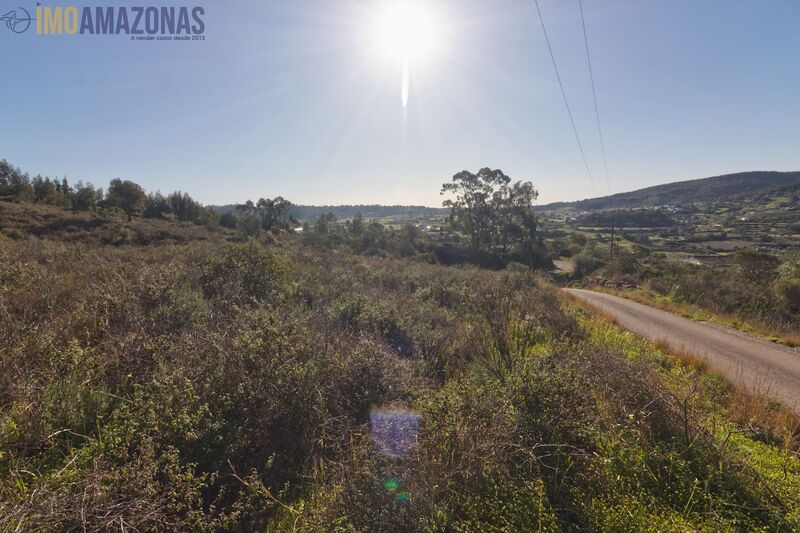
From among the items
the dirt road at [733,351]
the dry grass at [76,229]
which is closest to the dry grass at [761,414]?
the dirt road at [733,351]

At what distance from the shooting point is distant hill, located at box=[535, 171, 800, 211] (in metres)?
159

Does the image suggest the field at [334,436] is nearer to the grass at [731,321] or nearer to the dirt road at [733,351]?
the dirt road at [733,351]

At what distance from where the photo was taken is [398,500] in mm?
2738

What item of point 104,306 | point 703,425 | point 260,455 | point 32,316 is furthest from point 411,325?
point 32,316

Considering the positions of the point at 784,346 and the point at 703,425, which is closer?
the point at 703,425

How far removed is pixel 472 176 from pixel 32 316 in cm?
4152

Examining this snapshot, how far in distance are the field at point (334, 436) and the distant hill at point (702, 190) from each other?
8199 inches

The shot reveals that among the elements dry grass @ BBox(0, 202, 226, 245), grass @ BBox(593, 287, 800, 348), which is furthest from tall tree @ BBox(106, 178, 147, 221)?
grass @ BBox(593, 287, 800, 348)

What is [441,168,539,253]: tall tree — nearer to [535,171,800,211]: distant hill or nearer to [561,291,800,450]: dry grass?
[561,291,800,450]: dry grass

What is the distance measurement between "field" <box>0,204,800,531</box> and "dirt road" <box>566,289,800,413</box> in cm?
154

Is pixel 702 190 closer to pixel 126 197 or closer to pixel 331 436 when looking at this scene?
pixel 126 197

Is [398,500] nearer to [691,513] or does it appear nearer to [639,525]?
[639,525]

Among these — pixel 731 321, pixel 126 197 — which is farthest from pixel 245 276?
pixel 126 197

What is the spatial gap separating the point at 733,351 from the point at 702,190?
22747 cm
